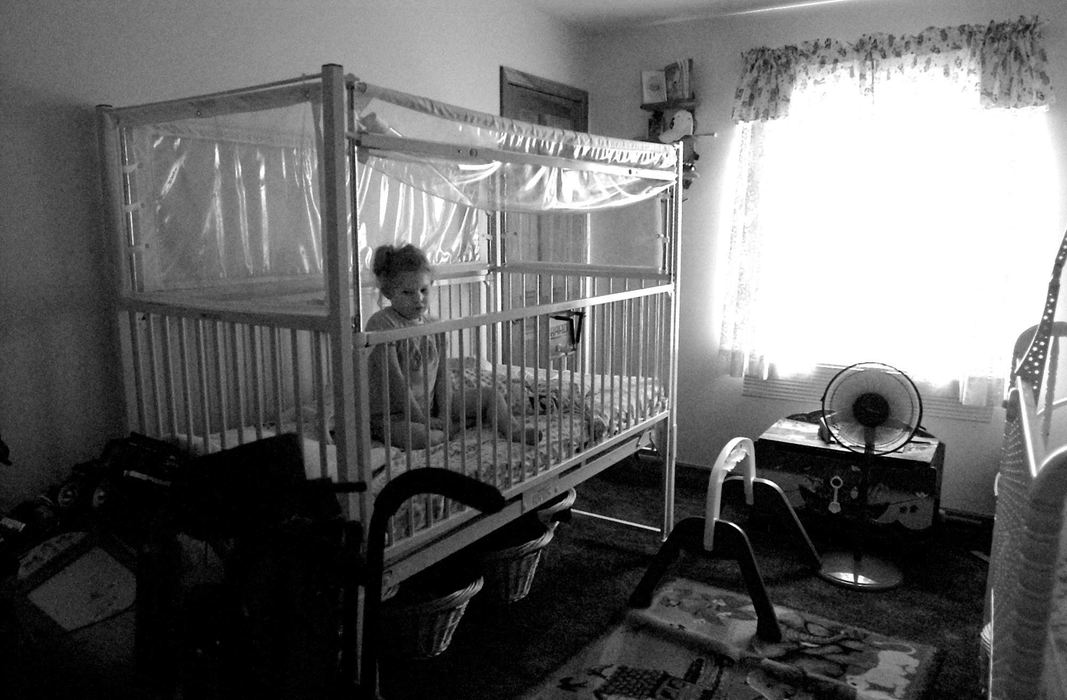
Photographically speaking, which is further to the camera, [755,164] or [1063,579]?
[755,164]

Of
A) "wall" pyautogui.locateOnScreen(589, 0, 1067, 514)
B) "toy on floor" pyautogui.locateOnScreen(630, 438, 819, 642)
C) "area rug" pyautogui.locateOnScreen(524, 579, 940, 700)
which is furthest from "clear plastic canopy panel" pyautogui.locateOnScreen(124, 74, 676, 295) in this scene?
"wall" pyautogui.locateOnScreen(589, 0, 1067, 514)

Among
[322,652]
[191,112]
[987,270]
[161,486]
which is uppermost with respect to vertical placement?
[191,112]

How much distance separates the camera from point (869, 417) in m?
3.00

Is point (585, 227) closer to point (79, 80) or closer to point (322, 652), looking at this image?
point (79, 80)

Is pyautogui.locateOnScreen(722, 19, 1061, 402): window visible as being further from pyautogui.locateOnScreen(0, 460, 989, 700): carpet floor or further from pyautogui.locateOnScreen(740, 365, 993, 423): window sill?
pyautogui.locateOnScreen(0, 460, 989, 700): carpet floor

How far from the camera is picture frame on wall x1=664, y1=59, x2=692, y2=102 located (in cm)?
402

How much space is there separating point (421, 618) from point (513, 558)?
0.45 metres

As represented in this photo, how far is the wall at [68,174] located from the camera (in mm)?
1991

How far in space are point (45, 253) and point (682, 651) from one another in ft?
7.01

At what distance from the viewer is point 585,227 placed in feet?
13.1

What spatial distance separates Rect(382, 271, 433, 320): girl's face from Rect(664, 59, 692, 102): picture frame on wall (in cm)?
219

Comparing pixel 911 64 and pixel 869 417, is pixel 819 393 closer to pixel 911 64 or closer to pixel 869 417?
pixel 869 417

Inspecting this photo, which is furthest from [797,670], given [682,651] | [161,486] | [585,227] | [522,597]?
[585,227]

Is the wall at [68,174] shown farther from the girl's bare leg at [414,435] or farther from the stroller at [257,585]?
the stroller at [257,585]
